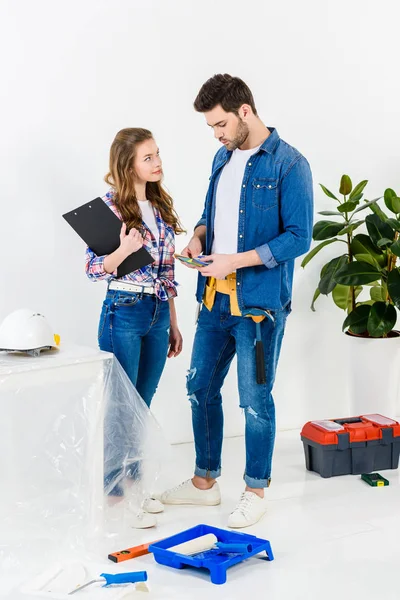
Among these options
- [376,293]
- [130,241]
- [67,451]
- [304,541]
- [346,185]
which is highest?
[346,185]

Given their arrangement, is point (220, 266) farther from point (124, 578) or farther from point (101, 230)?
point (124, 578)

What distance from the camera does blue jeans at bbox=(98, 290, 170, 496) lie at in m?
2.36

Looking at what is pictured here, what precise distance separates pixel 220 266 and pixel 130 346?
1.25 ft

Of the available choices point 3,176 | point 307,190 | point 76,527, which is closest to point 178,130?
point 3,176

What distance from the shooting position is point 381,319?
10.7 feet

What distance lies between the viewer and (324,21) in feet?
11.6

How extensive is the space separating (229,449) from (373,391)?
0.67m

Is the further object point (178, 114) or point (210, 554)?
point (178, 114)

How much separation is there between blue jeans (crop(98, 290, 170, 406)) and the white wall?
61 cm

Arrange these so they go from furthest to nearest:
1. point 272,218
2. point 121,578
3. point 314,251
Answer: point 314,251 → point 272,218 → point 121,578

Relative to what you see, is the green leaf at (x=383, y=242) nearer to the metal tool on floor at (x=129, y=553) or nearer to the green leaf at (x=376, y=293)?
the green leaf at (x=376, y=293)

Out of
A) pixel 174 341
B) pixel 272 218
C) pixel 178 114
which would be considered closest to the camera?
pixel 272 218

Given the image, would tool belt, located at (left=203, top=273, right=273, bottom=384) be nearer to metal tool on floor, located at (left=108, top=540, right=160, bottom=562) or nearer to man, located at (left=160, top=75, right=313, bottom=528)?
man, located at (left=160, top=75, right=313, bottom=528)

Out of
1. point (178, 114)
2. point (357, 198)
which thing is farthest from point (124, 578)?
point (357, 198)
